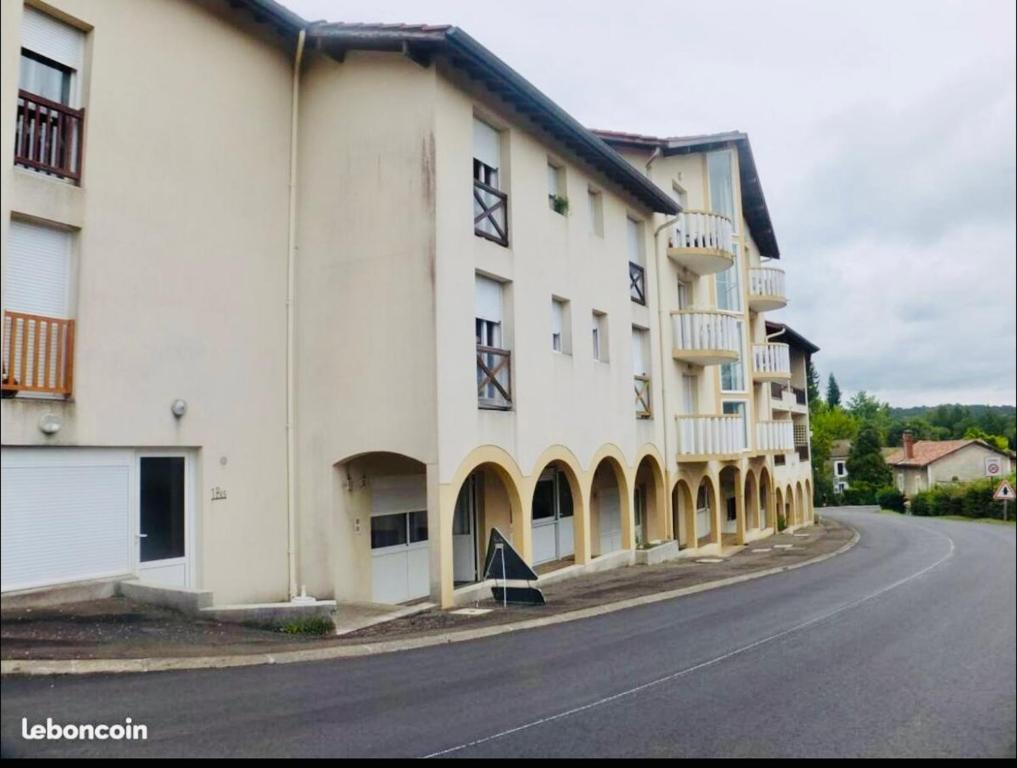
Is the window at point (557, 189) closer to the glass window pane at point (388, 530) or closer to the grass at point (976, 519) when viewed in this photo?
the glass window pane at point (388, 530)

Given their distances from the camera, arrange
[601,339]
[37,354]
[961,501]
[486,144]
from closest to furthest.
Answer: [961,501], [37,354], [486,144], [601,339]

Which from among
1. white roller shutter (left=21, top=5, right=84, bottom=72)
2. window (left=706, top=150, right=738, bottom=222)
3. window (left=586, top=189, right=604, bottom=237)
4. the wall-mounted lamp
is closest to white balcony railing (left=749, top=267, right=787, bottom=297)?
window (left=706, top=150, right=738, bottom=222)

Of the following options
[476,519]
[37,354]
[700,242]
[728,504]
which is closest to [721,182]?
[700,242]

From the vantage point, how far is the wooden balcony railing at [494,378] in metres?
13.9

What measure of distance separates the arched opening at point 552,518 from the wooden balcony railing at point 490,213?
233 inches

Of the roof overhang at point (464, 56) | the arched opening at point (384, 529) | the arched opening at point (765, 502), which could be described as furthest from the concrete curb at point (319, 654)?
the arched opening at point (765, 502)

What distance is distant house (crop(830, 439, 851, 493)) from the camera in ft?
11.4

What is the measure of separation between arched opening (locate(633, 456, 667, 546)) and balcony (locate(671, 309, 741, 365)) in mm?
3350

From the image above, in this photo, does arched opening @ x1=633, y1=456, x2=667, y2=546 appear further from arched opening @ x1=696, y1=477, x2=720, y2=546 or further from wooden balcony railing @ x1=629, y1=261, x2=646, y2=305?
wooden balcony railing @ x1=629, y1=261, x2=646, y2=305

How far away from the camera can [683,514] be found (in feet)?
81.8

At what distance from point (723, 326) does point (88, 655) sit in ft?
68.7

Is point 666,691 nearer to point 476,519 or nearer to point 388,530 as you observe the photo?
point 388,530

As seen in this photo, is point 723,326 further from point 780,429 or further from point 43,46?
point 43,46

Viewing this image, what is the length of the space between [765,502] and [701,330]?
1418 centimetres
